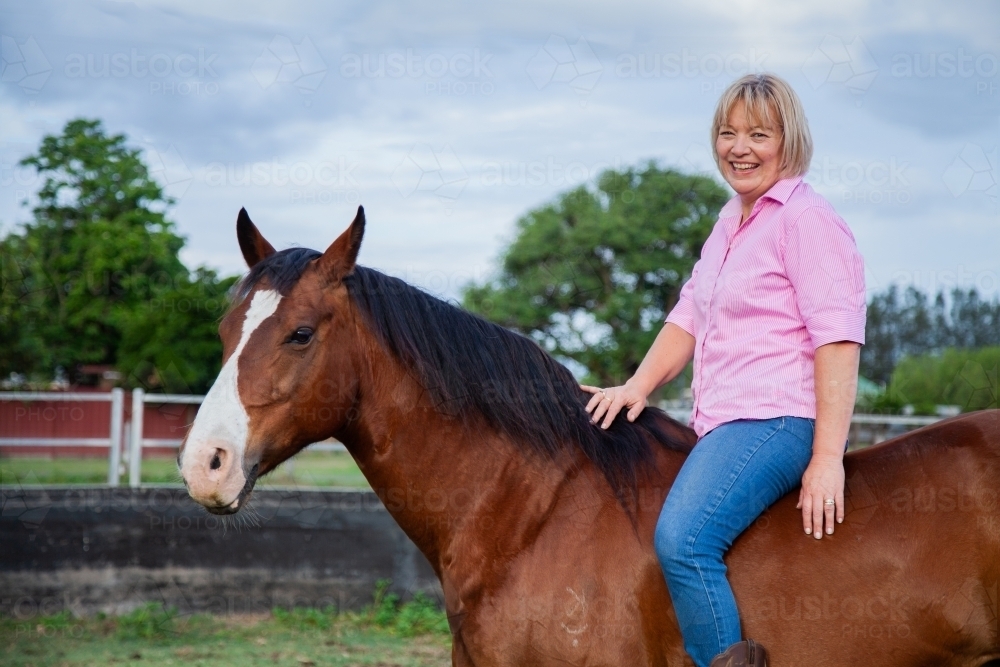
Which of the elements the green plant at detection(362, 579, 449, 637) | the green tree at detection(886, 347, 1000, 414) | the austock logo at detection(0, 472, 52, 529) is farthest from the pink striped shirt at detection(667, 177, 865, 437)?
the green tree at detection(886, 347, 1000, 414)

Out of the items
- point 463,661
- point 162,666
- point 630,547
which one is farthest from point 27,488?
point 630,547

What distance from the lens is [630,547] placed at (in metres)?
2.37

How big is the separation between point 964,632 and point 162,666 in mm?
4455

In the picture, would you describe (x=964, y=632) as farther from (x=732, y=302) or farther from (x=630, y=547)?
(x=732, y=302)

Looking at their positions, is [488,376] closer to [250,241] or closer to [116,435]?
[250,241]

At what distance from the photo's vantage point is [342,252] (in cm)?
256

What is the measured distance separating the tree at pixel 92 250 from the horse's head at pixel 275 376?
90.5ft

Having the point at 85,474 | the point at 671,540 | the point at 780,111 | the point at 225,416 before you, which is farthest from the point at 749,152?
the point at 85,474

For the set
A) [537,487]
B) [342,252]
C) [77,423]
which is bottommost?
[77,423]

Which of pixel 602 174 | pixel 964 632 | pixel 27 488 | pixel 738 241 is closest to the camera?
pixel 964 632

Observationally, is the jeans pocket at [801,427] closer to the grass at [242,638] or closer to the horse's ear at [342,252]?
the horse's ear at [342,252]

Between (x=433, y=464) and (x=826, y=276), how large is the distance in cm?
129

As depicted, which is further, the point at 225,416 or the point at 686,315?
the point at 686,315

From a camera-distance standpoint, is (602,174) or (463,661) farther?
(602,174)
